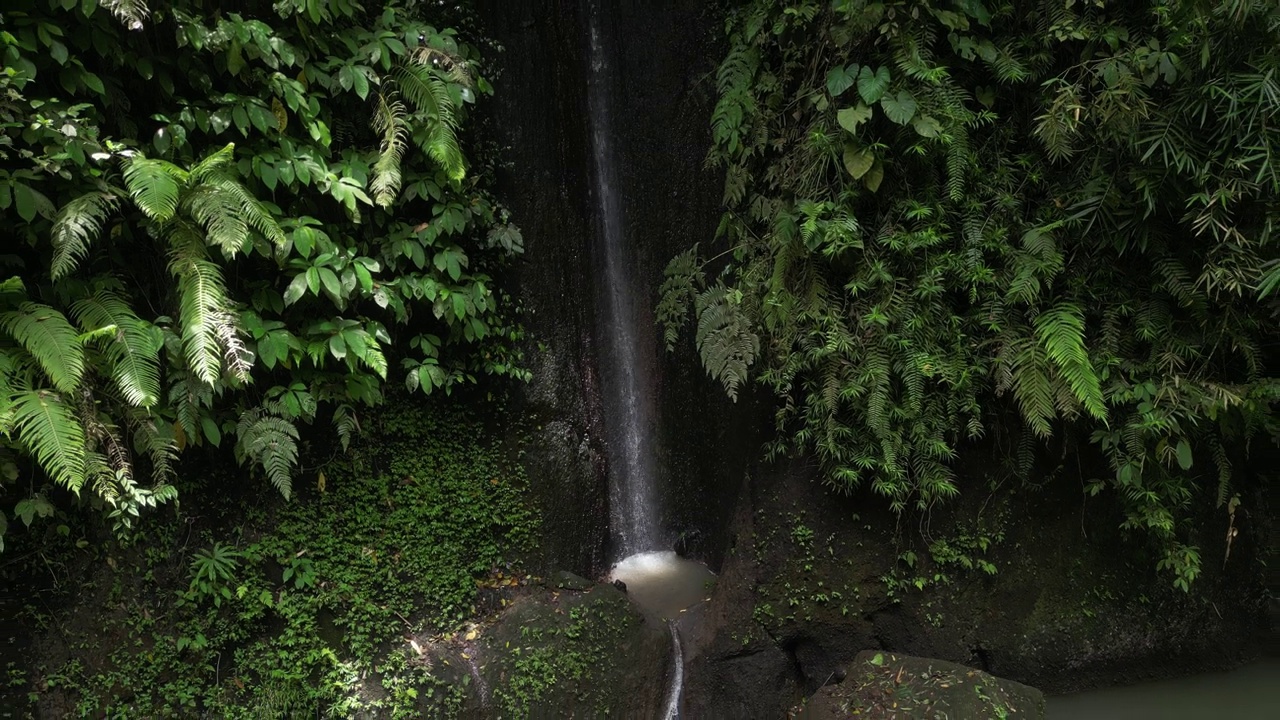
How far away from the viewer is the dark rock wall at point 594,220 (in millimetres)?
5781

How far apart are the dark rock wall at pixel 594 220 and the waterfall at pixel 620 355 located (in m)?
0.08

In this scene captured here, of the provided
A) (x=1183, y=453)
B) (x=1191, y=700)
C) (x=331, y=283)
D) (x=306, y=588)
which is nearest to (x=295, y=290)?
(x=331, y=283)

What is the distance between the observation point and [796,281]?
190 inches

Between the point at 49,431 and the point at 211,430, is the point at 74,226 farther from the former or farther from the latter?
the point at 211,430

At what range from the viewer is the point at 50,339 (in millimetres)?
3484

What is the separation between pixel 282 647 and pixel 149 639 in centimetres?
68

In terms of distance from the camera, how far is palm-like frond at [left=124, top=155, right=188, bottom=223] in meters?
3.58

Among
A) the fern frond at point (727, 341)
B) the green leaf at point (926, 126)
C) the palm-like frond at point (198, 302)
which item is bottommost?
the fern frond at point (727, 341)

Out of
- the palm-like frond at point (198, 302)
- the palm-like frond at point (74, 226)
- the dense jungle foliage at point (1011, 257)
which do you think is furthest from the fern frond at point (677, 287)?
the palm-like frond at point (74, 226)

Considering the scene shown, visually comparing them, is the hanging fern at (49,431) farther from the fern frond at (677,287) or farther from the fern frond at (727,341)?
the fern frond at (677,287)

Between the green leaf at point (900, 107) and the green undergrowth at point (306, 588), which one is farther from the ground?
the green leaf at point (900, 107)

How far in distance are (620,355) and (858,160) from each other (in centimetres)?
285

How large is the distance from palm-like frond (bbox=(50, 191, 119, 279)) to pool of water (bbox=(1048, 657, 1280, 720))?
6067 millimetres

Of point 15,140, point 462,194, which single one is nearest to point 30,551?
point 15,140
